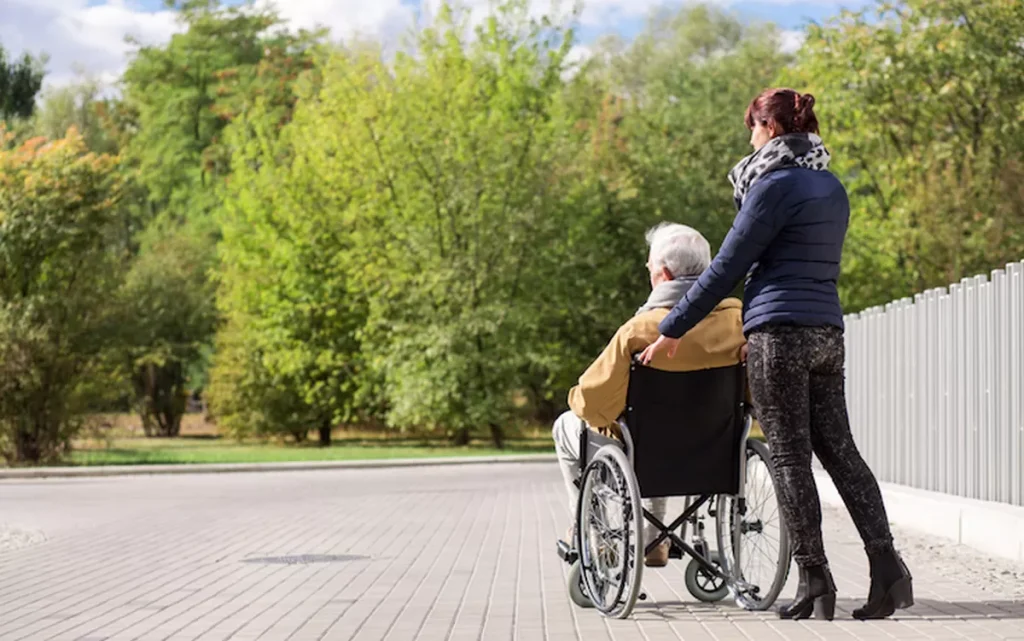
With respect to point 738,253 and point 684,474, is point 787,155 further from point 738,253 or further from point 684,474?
point 684,474

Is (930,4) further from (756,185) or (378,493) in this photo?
(756,185)

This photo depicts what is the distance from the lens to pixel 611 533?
750 cm

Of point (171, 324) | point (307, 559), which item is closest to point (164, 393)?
point (171, 324)

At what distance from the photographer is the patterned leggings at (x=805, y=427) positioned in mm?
7176

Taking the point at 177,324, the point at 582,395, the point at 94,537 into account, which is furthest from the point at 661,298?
the point at 177,324

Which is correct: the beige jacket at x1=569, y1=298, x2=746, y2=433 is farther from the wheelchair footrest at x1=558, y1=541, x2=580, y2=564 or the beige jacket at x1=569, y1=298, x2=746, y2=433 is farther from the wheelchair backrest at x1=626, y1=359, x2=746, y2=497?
the wheelchair footrest at x1=558, y1=541, x2=580, y2=564

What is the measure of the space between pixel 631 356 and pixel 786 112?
4.26 feet

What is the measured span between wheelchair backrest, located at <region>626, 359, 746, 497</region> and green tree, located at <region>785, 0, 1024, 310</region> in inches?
1212

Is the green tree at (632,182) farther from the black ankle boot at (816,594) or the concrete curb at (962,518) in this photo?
the black ankle boot at (816,594)

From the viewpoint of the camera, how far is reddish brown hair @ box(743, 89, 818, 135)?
7.45m

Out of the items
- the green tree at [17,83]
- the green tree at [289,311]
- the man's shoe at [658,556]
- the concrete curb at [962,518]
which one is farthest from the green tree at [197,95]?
the man's shoe at [658,556]

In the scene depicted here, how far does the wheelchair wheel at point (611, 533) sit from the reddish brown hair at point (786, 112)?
64.1 inches

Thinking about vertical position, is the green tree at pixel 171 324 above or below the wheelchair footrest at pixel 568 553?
above

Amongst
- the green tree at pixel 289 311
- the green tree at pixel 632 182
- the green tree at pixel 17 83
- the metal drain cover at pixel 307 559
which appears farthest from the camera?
the green tree at pixel 17 83
